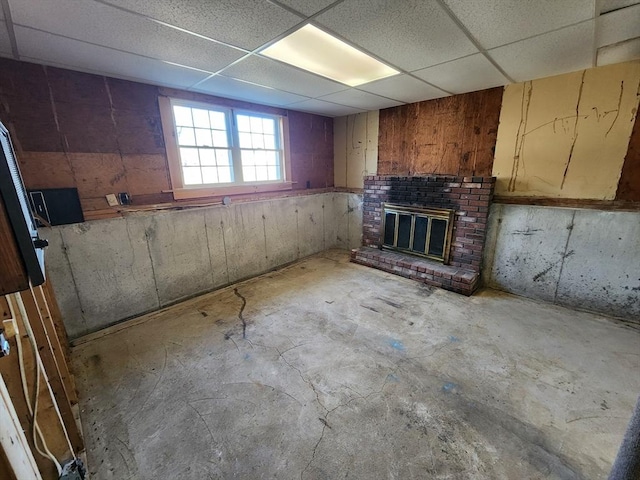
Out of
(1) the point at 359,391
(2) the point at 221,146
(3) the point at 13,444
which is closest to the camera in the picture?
(3) the point at 13,444

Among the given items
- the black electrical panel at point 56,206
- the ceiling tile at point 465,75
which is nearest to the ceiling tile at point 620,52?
the ceiling tile at point 465,75

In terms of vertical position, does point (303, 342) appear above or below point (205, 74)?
below

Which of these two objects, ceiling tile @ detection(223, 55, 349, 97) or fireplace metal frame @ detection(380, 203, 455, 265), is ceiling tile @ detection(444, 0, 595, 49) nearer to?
ceiling tile @ detection(223, 55, 349, 97)

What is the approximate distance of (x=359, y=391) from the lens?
195cm

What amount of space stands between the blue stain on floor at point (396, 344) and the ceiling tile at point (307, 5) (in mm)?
2585

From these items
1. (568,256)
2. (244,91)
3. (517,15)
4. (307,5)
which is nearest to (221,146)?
(244,91)

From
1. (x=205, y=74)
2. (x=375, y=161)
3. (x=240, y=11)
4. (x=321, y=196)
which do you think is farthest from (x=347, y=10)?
(x=321, y=196)

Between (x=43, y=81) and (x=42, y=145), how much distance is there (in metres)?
0.54

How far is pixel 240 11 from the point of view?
159cm

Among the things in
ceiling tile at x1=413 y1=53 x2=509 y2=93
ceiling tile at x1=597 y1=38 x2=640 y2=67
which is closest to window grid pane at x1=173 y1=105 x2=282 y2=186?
ceiling tile at x1=413 y1=53 x2=509 y2=93

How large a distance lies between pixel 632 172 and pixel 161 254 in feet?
16.4

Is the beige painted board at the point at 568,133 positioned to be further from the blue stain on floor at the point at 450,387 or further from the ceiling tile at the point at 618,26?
the blue stain on floor at the point at 450,387

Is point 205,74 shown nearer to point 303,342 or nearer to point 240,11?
point 240,11

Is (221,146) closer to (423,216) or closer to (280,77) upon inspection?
(280,77)
